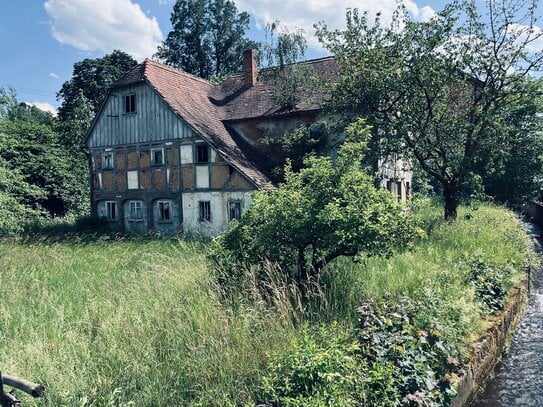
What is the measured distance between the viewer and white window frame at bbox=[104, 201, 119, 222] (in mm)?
21422

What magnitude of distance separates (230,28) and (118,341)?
4635 centimetres

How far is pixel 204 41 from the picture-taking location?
4550 cm

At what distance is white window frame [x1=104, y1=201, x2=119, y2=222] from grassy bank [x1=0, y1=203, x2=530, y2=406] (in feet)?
41.3

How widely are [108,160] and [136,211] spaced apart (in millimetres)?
3253

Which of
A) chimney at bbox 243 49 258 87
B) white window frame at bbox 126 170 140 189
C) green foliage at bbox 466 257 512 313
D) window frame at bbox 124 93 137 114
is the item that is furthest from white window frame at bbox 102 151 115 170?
green foliage at bbox 466 257 512 313

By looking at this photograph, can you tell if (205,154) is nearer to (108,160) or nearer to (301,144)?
(301,144)

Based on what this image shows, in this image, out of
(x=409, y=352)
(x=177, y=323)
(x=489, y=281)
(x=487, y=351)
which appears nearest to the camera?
(x=409, y=352)

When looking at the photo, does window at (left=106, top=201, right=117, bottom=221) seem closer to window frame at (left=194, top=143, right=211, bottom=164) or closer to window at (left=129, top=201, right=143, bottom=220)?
window at (left=129, top=201, right=143, bottom=220)

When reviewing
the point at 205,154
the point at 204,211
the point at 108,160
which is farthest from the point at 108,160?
the point at 204,211

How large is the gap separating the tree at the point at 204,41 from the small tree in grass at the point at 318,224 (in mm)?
41028

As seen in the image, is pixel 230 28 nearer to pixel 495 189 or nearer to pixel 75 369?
pixel 495 189

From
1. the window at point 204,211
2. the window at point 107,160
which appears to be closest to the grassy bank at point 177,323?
the window at point 204,211

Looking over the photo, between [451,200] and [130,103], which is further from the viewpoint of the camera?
[130,103]

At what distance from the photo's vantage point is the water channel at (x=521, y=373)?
5520 mm
